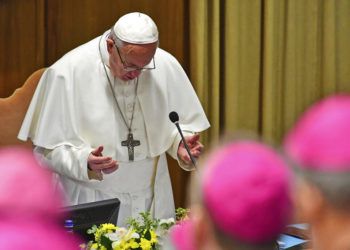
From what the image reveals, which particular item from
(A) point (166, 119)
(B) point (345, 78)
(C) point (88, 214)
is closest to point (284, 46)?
(B) point (345, 78)

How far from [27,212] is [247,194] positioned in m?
0.21

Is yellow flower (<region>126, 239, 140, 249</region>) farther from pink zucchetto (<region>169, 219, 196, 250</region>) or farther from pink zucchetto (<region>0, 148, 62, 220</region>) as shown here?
pink zucchetto (<region>0, 148, 62, 220</region>)

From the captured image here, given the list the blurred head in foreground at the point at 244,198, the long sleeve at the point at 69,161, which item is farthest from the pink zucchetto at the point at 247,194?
the long sleeve at the point at 69,161

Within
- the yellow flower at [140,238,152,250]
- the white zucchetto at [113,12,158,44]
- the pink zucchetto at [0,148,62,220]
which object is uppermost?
the pink zucchetto at [0,148,62,220]

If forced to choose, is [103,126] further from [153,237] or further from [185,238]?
[185,238]

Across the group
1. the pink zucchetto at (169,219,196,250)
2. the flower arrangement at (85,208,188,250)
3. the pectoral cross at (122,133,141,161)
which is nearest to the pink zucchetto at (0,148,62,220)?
the pink zucchetto at (169,219,196,250)

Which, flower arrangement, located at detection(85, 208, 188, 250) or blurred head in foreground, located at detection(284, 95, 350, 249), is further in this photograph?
flower arrangement, located at detection(85, 208, 188, 250)

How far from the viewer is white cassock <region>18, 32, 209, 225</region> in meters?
3.22

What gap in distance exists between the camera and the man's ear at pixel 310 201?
76 cm

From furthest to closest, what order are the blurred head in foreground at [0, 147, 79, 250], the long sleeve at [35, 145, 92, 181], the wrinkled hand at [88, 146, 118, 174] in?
the long sleeve at [35, 145, 92, 181] → the wrinkled hand at [88, 146, 118, 174] → the blurred head in foreground at [0, 147, 79, 250]

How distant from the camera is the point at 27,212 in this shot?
670mm

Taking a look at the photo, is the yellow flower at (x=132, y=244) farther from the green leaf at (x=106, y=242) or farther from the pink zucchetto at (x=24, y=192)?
the pink zucchetto at (x=24, y=192)

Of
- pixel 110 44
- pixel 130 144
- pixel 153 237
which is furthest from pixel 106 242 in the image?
pixel 110 44

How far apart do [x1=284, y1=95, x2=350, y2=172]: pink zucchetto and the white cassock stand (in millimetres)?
2429
